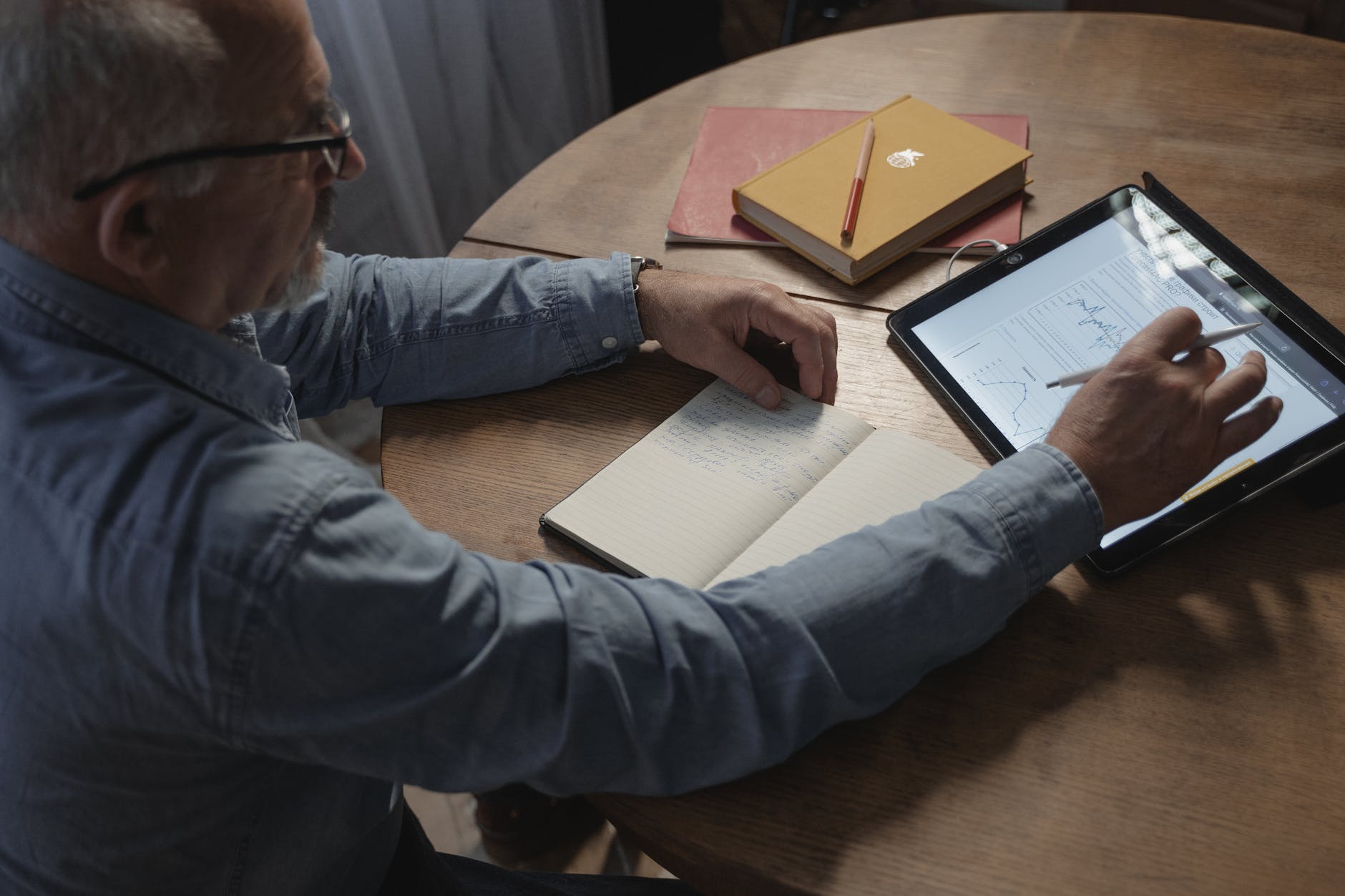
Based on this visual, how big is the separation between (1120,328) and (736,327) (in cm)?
37

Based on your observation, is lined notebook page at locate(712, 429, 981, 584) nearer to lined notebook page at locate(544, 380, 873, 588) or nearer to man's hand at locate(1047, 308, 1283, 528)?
lined notebook page at locate(544, 380, 873, 588)

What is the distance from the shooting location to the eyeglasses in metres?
0.63

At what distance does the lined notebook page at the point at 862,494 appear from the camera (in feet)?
2.76

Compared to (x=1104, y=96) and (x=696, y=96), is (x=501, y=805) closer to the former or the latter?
(x=696, y=96)

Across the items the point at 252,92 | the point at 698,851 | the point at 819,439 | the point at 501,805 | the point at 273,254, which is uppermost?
the point at 252,92

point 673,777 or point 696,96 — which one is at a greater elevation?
point 696,96

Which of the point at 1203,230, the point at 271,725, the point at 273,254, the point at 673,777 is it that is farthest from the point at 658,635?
the point at 1203,230

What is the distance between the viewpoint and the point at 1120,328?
0.95 meters

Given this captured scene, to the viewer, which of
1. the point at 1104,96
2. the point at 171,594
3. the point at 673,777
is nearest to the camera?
the point at 171,594

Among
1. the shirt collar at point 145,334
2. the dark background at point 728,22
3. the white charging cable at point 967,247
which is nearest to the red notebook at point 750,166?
the white charging cable at point 967,247

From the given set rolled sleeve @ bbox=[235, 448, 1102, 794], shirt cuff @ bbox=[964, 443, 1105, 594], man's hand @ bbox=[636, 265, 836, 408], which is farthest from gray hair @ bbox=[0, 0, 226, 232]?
shirt cuff @ bbox=[964, 443, 1105, 594]

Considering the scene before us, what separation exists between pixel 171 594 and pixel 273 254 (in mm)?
296

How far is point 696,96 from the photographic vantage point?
139 centimetres

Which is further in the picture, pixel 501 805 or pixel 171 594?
pixel 501 805
